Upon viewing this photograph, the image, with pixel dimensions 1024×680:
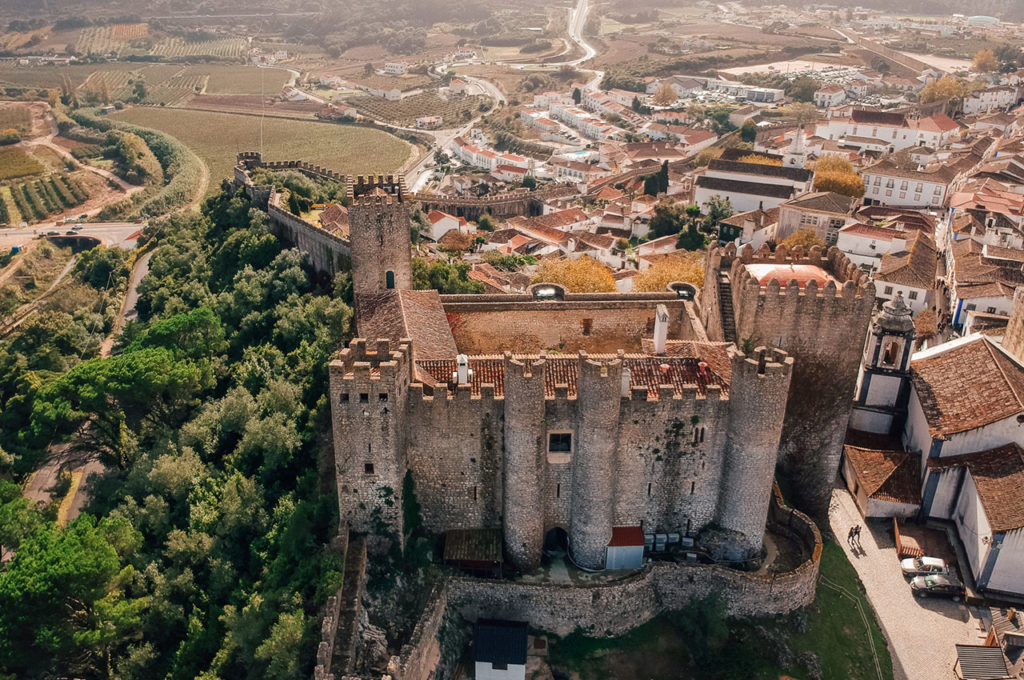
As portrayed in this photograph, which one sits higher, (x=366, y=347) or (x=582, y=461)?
(x=366, y=347)

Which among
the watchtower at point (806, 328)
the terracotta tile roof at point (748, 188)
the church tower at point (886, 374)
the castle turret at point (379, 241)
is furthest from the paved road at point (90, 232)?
the church tower at point (886, 374)

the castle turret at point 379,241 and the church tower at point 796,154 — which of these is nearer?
the castle turret at point 379,241

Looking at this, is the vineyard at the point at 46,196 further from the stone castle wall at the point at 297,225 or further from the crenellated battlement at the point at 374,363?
the crenellated battlement at the point at 374,363

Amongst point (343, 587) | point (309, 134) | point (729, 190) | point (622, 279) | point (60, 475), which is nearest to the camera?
point (343, 587)

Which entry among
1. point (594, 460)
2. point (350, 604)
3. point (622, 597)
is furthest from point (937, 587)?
point (350, 604)

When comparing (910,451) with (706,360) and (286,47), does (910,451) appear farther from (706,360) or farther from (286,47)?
(286,47)

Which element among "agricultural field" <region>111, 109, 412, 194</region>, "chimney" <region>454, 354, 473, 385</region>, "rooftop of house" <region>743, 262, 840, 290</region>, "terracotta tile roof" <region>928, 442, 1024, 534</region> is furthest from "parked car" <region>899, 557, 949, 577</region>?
"agricultural field" <region>111, 109, 412, 194</region>

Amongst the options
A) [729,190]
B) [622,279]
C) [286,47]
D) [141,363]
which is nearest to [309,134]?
[286,47]
